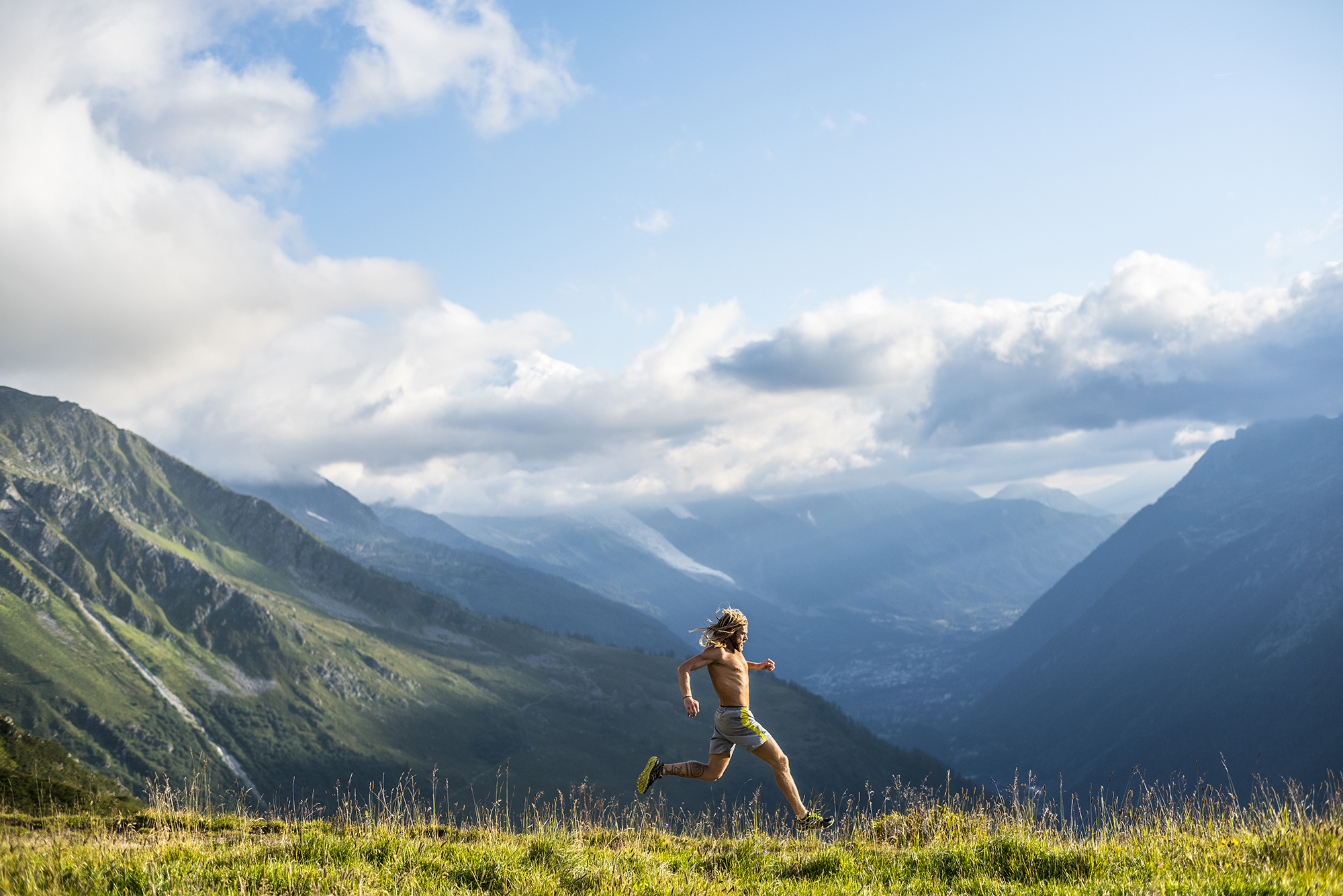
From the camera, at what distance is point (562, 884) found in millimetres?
8320

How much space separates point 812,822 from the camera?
11828mm

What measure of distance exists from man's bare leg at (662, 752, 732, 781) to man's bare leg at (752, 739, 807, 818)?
56 cm

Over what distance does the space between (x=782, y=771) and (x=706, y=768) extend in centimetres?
130

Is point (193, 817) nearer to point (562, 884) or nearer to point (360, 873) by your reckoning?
point (360, 873)

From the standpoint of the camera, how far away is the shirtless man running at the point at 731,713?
1162cm

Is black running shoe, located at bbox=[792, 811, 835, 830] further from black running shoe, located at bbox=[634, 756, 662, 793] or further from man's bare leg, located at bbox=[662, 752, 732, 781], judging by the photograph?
black running shoe, located at bbox=[634, 756, 662, 793]

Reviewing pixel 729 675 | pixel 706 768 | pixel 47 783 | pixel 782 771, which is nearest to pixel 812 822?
pixel 782 771

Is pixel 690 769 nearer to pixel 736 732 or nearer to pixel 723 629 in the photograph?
pixel 736 732

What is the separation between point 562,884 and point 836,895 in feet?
10.4

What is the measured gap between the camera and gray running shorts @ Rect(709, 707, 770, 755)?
457 inches

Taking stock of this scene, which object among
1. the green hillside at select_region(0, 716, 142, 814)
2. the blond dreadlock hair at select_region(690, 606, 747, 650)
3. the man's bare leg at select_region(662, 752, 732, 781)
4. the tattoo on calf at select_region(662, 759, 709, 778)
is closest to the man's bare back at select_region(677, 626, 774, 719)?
the blond dreadlock hair at select_region(690, 606, 747, 650)

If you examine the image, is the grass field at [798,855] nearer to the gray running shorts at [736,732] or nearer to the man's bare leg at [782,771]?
the man's bare leg at [782,771]

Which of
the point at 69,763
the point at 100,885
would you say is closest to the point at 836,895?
the point at 100,885

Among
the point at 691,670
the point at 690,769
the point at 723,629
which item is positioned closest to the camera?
the point at 691,670
